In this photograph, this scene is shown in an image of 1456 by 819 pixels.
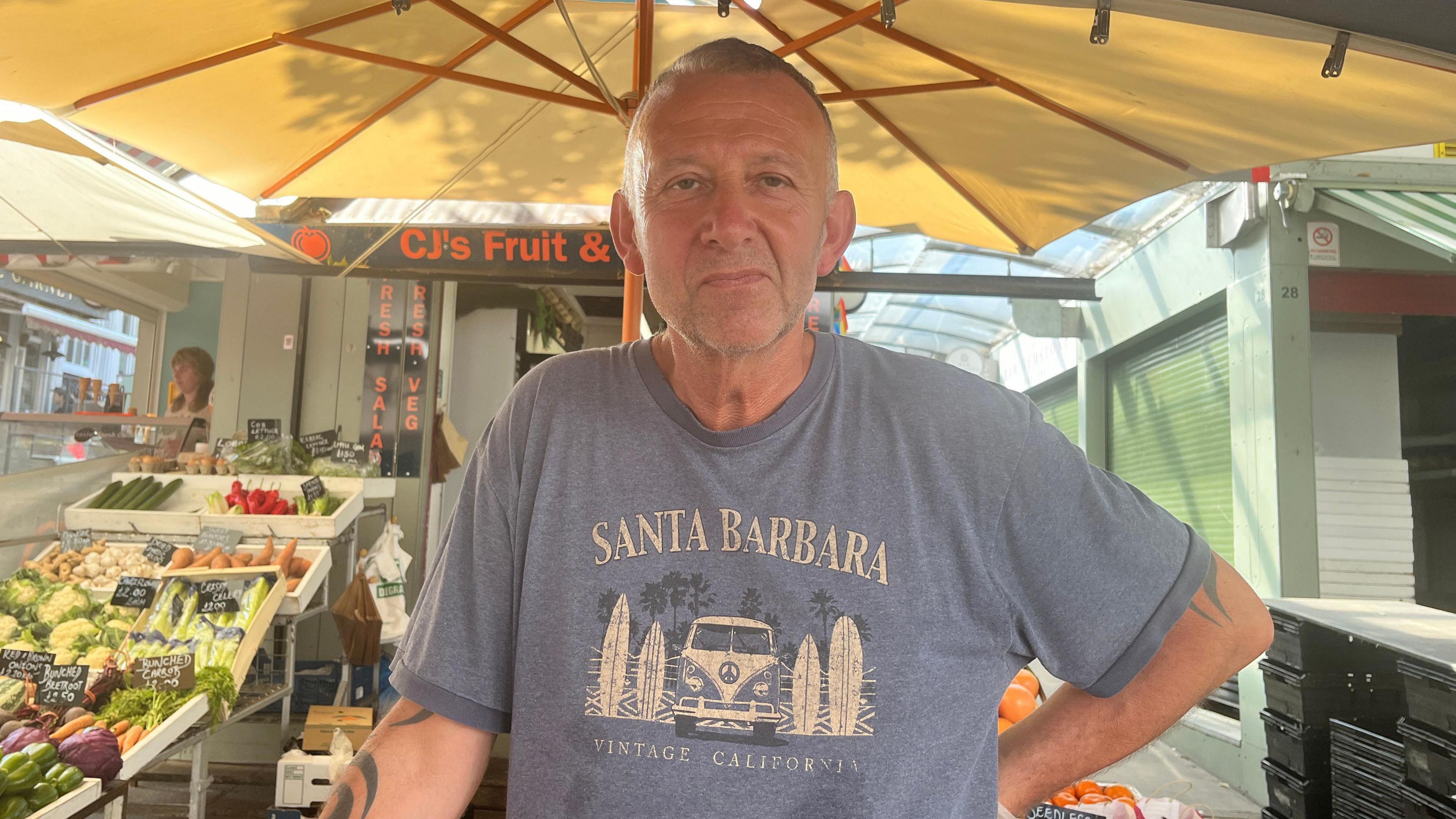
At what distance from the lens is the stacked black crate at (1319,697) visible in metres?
4.46

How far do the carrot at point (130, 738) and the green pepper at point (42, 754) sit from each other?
33 cm

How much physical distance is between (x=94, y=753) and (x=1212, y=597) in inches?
140

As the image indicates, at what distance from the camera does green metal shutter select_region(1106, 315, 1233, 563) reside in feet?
25.7

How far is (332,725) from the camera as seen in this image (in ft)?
17.0

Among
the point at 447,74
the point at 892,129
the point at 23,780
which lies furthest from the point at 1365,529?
the point at 23,780

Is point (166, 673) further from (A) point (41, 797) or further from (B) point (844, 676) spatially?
(B) point (844, 676)

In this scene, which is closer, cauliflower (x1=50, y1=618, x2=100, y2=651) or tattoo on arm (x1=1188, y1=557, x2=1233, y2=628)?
tattoo on arm (x1=1188, y1=557, x2=1233, y2=628)

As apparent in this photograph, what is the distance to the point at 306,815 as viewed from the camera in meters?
4.79

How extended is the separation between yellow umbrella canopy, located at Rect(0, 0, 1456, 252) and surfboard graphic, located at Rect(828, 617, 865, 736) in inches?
61.5

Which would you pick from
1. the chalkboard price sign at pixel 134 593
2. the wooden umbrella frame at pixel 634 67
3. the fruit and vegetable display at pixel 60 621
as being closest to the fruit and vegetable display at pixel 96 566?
the fruit and vegetable display at pixel 60 621

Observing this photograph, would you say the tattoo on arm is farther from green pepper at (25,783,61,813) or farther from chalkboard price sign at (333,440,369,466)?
chalkboard price sign at (333,440,369,466)

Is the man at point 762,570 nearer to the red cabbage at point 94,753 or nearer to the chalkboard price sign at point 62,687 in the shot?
Result: the red cabbage at point 94,753

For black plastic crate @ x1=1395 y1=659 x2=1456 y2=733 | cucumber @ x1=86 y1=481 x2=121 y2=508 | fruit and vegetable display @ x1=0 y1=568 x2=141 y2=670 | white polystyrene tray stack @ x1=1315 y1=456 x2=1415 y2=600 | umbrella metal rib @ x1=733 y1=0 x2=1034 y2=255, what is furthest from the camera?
white polystyrene tray stack @ x1=1315 y1=456 x2=1415 y2=600

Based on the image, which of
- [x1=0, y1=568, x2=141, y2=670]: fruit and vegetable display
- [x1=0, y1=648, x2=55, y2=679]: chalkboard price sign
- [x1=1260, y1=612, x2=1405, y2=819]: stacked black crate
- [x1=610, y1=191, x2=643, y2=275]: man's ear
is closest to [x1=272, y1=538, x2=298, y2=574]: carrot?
[x1=0, y1=568, x2=141, y2=670]: fruit and vegetable display
